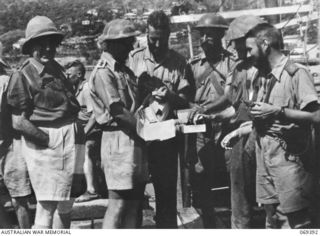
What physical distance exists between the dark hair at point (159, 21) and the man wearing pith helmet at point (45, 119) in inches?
21.6

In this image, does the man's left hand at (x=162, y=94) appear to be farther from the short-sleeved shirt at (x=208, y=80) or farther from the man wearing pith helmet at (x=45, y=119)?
the man wearing pith helmet at (x=45, y=119)

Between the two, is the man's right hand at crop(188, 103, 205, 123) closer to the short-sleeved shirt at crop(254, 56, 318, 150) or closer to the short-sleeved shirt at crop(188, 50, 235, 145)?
the short-sleeved shirt at crop(188, 50, 235, 145)

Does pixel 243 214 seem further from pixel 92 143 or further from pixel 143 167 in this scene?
pixel 92 143

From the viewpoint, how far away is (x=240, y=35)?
345 centimetres

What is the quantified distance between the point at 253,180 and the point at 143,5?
1260 millimetres

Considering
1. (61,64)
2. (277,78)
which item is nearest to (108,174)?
(61,64)

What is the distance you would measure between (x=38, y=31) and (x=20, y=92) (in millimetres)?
368

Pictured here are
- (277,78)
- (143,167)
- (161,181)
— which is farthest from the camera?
(161,181)

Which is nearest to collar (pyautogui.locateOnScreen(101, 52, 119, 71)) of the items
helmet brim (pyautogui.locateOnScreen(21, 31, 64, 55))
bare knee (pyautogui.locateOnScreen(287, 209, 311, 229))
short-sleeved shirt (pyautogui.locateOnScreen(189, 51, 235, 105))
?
helmet brim (pyautogui.locateOnScreen(21, 31, 64, 55))

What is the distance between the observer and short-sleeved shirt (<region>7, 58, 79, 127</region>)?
10.7ft

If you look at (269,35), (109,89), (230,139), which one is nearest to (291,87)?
(269,35)

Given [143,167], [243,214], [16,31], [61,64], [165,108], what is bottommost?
[243,214]

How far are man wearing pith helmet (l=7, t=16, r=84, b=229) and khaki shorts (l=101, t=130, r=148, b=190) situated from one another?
0.89ft

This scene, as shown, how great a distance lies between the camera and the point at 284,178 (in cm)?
316
